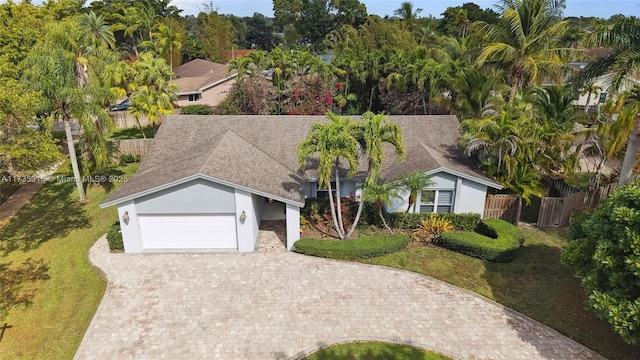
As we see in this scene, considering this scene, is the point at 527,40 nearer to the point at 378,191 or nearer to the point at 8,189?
the point at 378,191

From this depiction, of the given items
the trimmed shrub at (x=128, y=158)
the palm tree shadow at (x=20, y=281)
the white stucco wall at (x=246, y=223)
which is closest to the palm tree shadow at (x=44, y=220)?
the palm tree shadow at (x=20, y=281)

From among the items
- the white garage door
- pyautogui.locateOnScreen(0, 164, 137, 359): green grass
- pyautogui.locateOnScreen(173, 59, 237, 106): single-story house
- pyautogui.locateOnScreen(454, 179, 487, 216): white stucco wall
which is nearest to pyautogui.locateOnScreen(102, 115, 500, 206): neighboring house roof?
pyautogui.locateOnScreen(454, 179, 487, 216): white stucco wall

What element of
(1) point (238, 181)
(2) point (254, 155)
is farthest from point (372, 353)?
(2) point (254, 155)

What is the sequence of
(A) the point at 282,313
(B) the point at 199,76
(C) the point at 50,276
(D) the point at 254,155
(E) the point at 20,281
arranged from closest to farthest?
(A) the point at 282,313, (E) the point at 20,281, (C) the point at 50,276, (D) the point at 254,155, (B) the point at 199,76

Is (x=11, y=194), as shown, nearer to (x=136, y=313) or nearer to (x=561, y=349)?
(x=136, y=313)

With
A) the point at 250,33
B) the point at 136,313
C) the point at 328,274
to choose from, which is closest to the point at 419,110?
the point at 328,274

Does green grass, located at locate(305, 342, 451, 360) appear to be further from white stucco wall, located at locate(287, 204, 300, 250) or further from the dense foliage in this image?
white stucco wall, located at locate(287, 204, 300, 250)
